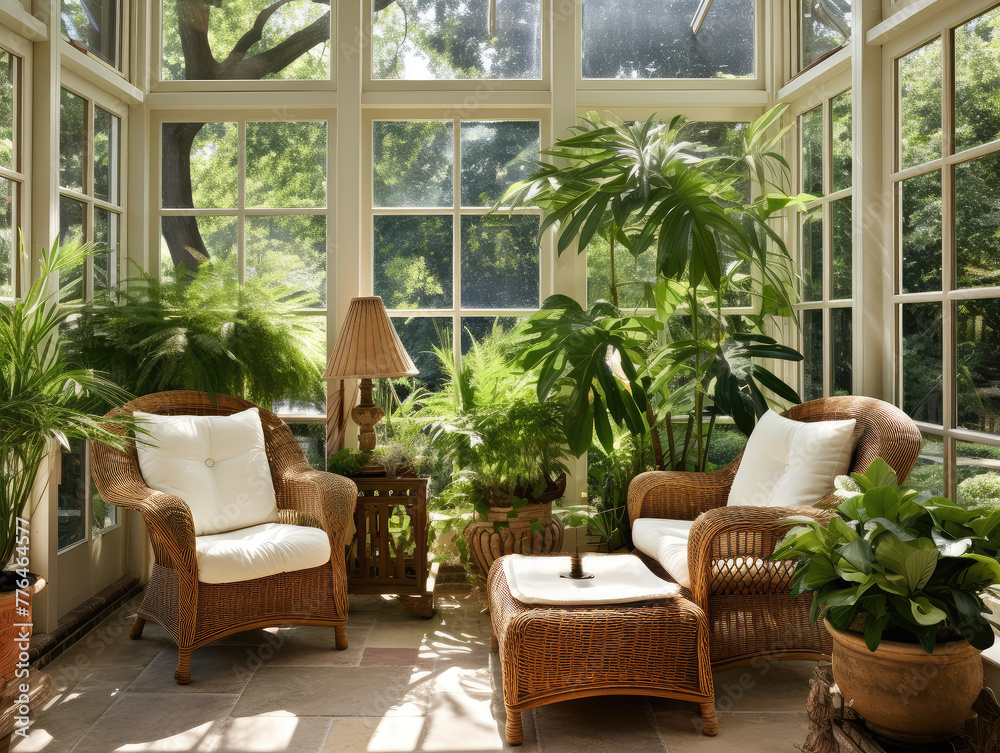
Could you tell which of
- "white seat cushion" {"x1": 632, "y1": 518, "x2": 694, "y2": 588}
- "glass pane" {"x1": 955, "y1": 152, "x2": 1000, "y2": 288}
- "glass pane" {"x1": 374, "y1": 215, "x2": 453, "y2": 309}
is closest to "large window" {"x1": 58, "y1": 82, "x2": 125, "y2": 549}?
"glass pane" {"x1": 374, "y1": 215, "x2": 453, "y2": 309}

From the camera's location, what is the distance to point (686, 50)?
363 cm

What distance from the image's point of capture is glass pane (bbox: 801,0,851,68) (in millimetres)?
3123

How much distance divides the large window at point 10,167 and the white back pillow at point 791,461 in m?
2.76

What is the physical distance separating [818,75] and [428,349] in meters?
2.16

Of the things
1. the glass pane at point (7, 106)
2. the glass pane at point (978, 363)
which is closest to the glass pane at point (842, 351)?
the glass pane at point (978, 363)

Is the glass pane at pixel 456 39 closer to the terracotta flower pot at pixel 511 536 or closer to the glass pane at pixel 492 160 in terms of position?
the glass pane at pixel 492 160

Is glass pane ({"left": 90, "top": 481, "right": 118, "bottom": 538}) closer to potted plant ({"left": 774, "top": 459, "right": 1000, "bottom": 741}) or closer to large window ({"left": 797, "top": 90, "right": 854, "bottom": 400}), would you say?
potted plant ({"left": 774, "top": 459, "right": 1000, "bottom": 741})

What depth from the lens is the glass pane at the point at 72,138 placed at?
3.02 meters

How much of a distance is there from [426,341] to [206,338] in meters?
1.04

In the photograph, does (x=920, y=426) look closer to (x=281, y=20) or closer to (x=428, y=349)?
(x=428, y=349)

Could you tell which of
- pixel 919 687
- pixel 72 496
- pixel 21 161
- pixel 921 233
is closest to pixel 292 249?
pixel 21 161

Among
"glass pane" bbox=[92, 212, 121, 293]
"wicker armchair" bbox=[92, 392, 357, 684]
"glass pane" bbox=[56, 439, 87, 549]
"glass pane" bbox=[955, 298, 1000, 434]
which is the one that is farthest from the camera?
"glass pane" bbox=[92, 212, 121, 293]

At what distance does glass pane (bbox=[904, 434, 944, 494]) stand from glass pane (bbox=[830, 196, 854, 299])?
2.46 feet

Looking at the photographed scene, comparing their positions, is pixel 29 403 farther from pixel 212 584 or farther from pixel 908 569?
pixel 908 569
